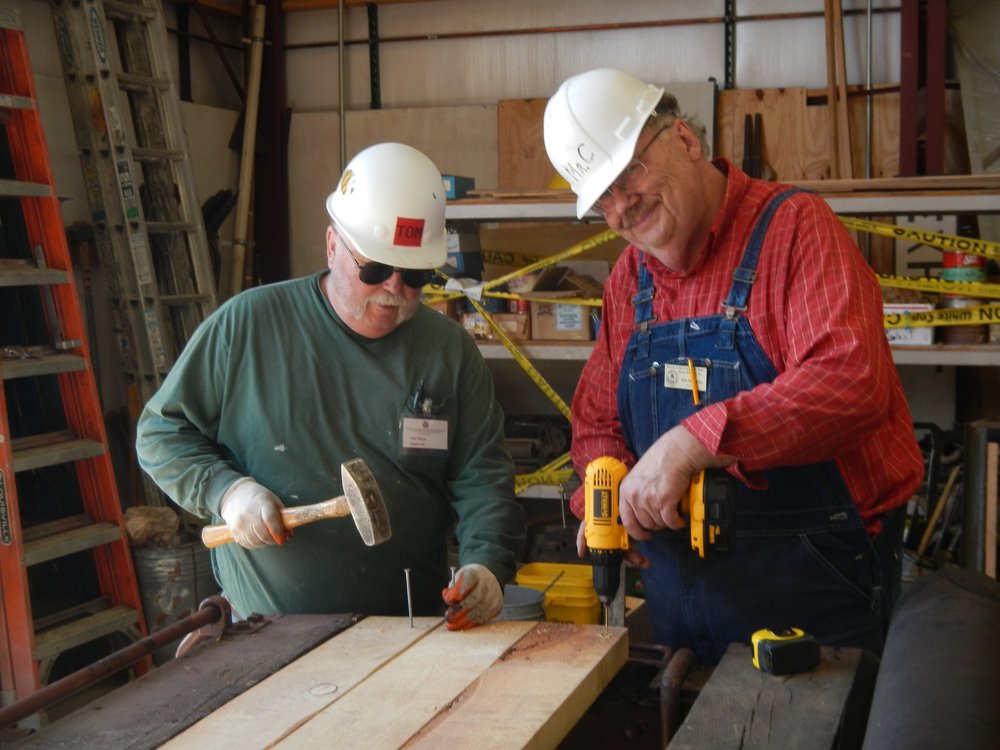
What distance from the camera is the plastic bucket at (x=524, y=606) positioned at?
11.6 feet

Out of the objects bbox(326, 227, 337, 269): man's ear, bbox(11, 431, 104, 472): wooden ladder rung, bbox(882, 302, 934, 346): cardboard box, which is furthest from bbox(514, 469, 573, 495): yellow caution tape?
bbox(326, 227, 337, 269): man's ear

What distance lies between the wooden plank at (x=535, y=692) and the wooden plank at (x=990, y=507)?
271 centimetres

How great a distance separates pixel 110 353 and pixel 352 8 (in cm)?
252

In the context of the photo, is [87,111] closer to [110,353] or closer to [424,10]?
[110,353]

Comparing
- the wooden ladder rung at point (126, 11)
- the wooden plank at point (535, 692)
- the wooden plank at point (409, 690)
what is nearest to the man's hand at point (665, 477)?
the wooden plank at point (535, 692)

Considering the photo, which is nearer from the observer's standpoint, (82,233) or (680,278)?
(680,278)

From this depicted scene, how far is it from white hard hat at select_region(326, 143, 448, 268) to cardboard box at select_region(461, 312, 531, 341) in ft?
7.53

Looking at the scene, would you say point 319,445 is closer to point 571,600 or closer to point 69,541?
point 571,600

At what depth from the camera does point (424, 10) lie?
6.39 m

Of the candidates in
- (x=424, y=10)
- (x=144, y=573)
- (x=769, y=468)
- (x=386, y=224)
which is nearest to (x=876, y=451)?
(x=769, y=468)

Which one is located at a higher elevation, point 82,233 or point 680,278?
point 82,233

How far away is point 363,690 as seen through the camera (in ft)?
6.42

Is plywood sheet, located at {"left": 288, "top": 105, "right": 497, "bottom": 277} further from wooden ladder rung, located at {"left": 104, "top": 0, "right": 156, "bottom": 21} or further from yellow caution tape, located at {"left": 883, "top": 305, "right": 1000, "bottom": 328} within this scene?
yellow caution tape, located at {"left": 883, "top": 305, "right": 1000, "bottom": 328}

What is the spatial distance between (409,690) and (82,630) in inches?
121
